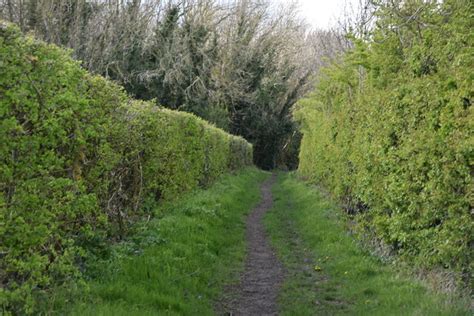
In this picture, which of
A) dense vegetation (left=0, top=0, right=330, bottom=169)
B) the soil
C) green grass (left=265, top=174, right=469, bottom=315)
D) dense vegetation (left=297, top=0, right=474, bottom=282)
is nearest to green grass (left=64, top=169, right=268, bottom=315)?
the soil

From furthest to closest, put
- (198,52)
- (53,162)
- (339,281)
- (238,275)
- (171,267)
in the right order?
(198,52) < (238,275) < (339,281) < (171,267) < (53,162)

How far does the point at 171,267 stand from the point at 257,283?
1.57m

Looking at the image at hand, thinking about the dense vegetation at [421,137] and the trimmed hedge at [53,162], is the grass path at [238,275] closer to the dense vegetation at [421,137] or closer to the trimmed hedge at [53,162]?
the trimmed hedge at [53,162]

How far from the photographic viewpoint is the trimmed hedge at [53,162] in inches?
158

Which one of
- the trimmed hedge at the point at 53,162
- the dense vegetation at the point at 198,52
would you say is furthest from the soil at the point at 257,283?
the dense vegetation at the point at 198,52

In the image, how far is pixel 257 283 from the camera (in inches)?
320

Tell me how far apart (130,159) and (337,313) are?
4475 mm

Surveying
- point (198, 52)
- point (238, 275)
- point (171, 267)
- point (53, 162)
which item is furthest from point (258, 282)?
point (198, 52)

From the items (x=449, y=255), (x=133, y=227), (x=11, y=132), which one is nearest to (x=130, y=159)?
(x=133, y=227)

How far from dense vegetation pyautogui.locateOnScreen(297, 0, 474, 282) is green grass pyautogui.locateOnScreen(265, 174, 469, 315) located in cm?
52

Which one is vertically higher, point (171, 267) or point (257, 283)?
point (171, 267)

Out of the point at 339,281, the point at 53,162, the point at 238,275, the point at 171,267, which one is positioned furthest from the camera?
the point at 238,275

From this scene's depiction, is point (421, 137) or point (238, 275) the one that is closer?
point (421, 137)

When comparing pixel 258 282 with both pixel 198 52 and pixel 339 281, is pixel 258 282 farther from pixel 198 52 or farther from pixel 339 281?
pixel 198 52
